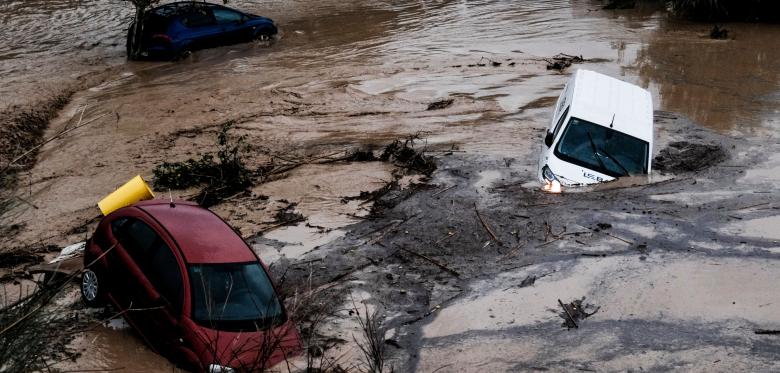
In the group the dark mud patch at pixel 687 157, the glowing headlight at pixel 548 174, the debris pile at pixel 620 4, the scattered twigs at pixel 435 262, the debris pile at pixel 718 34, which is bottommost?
the dark mud patch at pixel 687 157

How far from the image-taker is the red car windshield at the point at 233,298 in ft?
26.4

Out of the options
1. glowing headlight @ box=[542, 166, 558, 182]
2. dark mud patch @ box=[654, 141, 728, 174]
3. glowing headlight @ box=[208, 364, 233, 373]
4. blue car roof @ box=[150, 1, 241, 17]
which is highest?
blue car roof @ box=[150, 1, 241, 17]

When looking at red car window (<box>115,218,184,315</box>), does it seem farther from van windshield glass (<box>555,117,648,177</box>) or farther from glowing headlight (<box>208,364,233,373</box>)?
van windshield glass (<box>555,117,648,177</box>)

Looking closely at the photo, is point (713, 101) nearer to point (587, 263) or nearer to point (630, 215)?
point (630, 215)

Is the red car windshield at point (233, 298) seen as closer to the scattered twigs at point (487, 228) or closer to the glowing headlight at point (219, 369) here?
the glowing headlight at point (219, 369)

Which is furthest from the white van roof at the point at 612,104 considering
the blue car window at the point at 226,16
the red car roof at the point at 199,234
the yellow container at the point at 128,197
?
the blue car window at the point at 226,16

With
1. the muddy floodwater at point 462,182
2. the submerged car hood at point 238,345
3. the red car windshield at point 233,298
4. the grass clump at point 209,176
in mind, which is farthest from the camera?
the grass clump at point 209,176

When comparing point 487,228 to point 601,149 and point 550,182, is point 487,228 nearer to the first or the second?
point 550,182

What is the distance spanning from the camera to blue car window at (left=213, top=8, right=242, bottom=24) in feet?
70.5

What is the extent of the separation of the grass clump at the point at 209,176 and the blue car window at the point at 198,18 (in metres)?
8.26

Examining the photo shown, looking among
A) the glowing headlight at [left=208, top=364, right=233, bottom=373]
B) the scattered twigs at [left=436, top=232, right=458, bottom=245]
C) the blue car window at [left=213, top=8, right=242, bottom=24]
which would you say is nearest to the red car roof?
the glowing headlight at [left=208, top=364, right=233, bottom=373]

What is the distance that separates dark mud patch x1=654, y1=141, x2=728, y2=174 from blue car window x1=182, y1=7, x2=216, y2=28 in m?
11.8

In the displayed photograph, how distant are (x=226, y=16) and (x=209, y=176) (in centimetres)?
983

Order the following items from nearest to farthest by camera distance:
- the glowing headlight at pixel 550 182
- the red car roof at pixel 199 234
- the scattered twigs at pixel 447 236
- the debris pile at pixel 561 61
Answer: the red car roof at pixel 199 234, the scattered twigs at pixel 447 236, the glowing headlight at pixel 550 182, the debris pile at pixel 561 61
